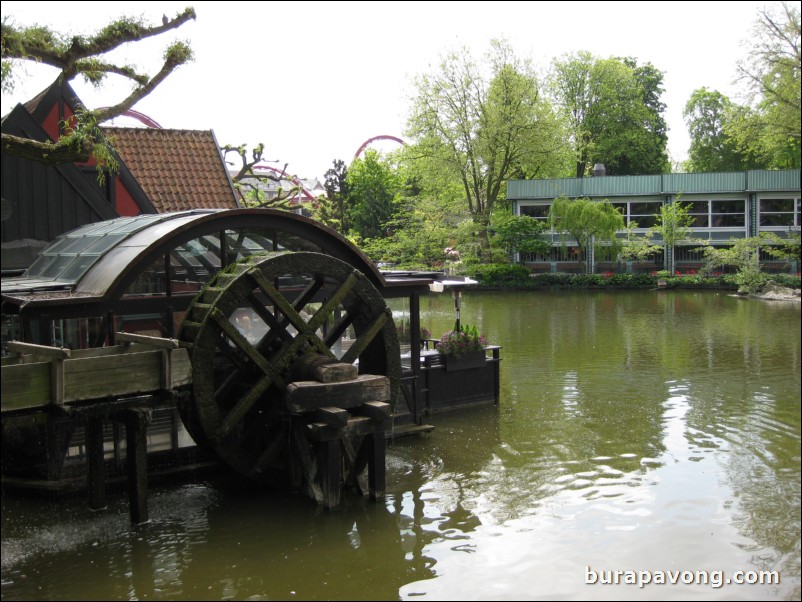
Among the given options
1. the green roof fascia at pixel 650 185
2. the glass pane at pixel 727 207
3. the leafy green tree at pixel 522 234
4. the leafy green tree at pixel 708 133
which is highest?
the leafy green tree at pixel 708 133

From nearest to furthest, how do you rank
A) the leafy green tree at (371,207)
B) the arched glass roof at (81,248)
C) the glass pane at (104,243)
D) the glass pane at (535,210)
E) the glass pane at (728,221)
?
the arched glass roof at (81,248) < the glass pane at (104,243) < the glass pane at (728,221) < the glass pane at (535,210) < the leafy green tree at (371,207)

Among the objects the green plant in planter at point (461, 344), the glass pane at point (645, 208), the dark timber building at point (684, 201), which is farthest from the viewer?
the glass pane at point (645, 208)

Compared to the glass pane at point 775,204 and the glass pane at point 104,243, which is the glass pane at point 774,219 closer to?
the glass pane at point 775,204

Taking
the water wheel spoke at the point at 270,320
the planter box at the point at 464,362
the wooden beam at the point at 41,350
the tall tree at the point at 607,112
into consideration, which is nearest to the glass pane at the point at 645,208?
the tall tree at the point at 607,112

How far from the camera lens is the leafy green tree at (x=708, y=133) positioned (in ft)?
206

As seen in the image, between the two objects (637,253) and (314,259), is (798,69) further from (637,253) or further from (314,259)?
(637,253)

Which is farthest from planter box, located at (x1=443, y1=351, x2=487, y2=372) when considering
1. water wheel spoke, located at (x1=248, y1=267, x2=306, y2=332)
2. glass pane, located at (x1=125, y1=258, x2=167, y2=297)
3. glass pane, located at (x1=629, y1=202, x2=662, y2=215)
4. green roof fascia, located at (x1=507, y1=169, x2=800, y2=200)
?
glass pane, located at (x1=629, y1=202, x2=662, y2=215)

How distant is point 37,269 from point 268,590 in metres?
6.98

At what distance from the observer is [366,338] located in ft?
37.7

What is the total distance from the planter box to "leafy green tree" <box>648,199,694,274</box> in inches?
1283

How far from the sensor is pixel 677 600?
7.82m

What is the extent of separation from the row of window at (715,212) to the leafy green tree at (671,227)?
656mm

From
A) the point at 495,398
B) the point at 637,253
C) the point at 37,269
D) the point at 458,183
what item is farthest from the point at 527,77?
the point at 37,269

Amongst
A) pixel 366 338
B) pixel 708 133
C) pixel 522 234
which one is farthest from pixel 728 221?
pixel 366 338
